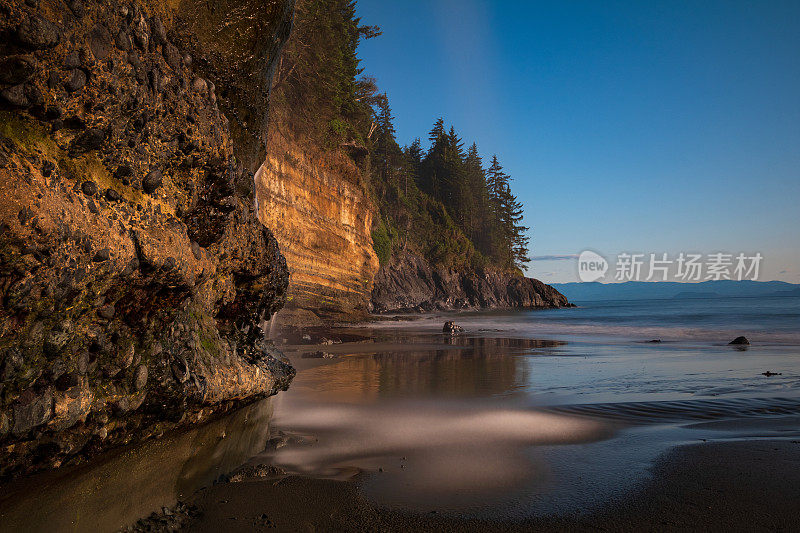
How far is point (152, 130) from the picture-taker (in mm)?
2139

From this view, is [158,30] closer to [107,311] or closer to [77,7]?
[77,7]

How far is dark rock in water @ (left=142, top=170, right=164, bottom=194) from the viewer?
6.85 feet

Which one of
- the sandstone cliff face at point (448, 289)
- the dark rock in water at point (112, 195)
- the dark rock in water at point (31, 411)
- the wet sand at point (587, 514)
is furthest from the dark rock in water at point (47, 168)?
the sandstone cliff face at point (448, 289)

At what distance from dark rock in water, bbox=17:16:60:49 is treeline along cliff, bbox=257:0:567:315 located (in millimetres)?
6084

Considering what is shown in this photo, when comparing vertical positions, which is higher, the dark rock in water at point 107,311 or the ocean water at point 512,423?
the dark rock in water at point 107,311

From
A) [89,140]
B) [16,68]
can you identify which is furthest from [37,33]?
[89,140]

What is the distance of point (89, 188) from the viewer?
1.77 meters

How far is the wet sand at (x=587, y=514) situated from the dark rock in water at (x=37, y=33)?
2429 mm

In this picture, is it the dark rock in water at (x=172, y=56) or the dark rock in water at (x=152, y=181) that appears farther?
the dark rock in water at (x=172, y=56)

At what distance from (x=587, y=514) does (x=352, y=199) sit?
81.4 feet

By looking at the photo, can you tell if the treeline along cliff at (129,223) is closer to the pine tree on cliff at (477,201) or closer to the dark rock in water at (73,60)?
the dark rock in water at (73,60)

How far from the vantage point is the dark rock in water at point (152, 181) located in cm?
209

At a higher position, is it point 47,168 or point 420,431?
point 47,168

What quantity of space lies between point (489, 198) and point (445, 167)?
37.5 feet
